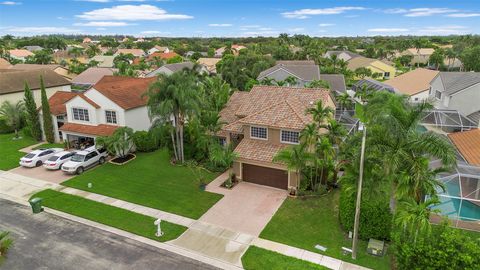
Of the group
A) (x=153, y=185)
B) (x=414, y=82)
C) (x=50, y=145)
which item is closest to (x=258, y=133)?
(x=153, y=185)

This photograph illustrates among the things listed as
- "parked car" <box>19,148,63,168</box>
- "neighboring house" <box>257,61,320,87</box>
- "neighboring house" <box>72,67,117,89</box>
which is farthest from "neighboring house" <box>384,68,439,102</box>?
"neighboring house" <box>72,67,117,89</box>

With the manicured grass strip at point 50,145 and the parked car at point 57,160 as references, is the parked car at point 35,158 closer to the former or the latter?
the parked car at point 57,160

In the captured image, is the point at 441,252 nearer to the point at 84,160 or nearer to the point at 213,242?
the point at 213,242

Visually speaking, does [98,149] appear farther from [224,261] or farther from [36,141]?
[224,261]

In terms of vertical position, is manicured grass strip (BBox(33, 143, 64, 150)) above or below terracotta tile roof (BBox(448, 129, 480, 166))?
below

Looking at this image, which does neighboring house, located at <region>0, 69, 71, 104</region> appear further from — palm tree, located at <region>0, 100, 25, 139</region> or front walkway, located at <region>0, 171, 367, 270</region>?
front walkway, located at <region>0, 171, 367, 270</region>

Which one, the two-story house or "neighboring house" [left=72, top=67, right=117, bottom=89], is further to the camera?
"neighboring house" [left=72, top=67, right=117, bottom=89]

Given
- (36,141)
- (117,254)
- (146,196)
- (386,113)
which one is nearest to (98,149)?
(146,196)

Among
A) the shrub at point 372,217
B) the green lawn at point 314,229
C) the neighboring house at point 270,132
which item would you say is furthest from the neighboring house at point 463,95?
the shrub at point 372,217
